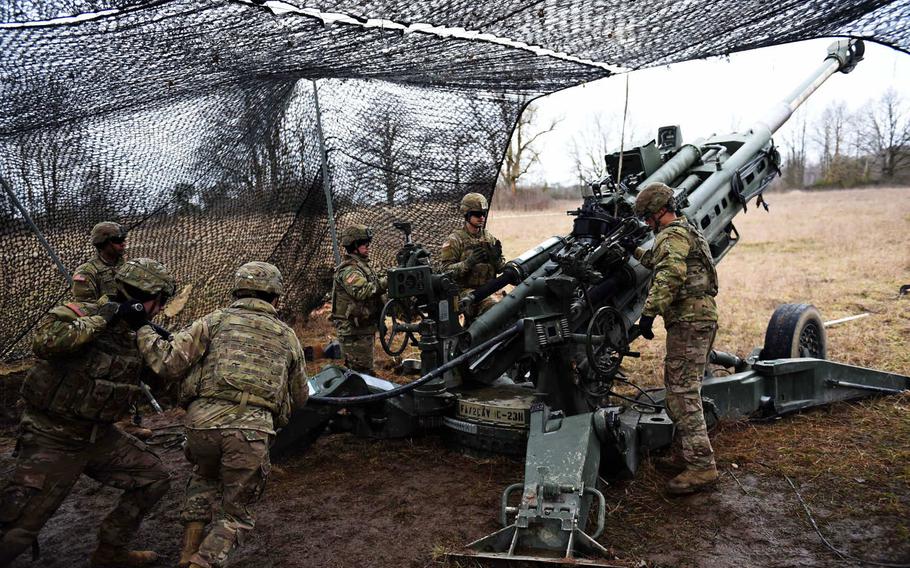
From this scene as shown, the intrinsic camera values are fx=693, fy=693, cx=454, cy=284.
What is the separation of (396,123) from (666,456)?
4.44m

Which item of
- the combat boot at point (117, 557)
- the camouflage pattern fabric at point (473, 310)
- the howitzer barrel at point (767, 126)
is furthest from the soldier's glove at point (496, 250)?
the combat boot at point (117, 557)

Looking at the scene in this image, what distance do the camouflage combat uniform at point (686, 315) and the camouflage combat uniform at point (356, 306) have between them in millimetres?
2494

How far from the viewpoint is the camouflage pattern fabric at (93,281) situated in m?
5.02

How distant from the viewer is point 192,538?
3.43 metres

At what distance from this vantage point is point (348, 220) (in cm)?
782

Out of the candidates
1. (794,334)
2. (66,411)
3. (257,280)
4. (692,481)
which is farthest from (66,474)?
(794,334)

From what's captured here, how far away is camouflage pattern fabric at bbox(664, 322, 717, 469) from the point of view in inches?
175

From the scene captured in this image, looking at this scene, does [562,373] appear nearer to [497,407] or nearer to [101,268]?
[497,407]

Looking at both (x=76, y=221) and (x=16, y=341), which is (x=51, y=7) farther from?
(x=16, y=341)

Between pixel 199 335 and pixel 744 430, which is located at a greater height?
pixel 199 335

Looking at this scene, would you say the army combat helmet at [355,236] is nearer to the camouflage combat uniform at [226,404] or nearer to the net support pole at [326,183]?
the net support pole at [326,183]

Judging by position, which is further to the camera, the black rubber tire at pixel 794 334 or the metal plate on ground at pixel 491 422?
the black rubber tire at pixel 794 334

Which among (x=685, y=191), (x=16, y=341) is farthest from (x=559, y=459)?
(x=16, y=341)

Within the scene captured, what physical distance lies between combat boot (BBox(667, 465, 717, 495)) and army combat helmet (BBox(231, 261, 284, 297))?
8.94 ft
